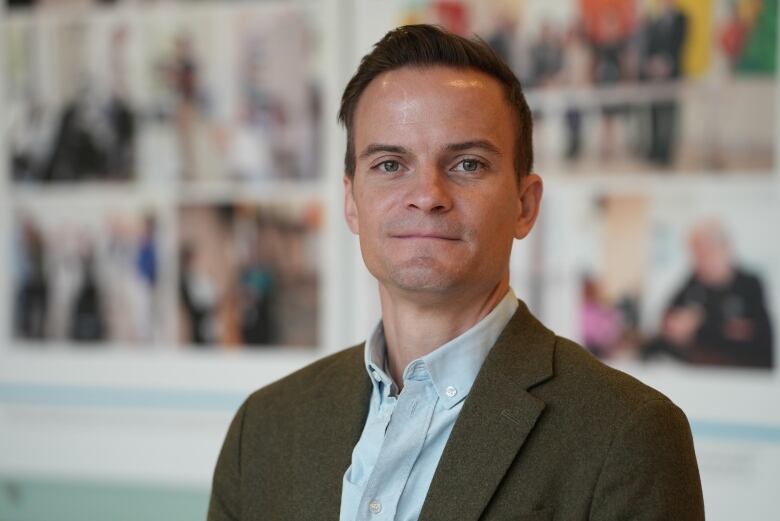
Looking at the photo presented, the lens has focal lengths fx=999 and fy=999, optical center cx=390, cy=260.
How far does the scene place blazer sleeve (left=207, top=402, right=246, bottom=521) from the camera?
148 cm

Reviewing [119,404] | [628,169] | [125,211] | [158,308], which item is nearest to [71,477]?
[119,404]

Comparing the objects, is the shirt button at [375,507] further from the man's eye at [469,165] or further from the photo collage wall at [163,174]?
the photo collage wall at [163,174]

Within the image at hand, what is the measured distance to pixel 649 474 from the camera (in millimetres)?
1118

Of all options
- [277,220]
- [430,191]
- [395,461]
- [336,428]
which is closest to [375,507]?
[395,461]

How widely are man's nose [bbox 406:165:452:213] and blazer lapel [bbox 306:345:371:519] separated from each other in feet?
0.98

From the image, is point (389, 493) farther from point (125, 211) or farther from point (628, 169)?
point (125, 211)

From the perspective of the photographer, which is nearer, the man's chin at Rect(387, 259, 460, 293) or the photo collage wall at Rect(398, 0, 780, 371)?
the man's chin at Rect(387, 259, 460, 293)

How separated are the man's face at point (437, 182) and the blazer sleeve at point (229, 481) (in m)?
0.37

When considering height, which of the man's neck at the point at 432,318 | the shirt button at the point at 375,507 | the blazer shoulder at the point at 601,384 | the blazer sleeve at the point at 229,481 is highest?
the man's neck at the point at 432,318

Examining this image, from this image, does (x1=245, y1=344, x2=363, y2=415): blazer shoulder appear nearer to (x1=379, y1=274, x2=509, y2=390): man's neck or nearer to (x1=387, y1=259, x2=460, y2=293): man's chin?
(x1=379, y1=274, x2=509, y2=390): man's neck

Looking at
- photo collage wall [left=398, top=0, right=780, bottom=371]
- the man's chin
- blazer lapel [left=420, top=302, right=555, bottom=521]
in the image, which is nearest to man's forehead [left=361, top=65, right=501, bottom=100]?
the man's chin

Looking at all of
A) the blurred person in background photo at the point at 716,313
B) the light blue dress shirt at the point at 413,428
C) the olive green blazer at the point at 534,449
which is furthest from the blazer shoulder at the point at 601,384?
the blurred person in background photo at the point at 716,313

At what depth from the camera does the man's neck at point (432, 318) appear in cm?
130

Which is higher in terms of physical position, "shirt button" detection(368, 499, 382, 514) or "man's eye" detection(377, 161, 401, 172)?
"man's eye" detection(377, 161, 401, 172)
